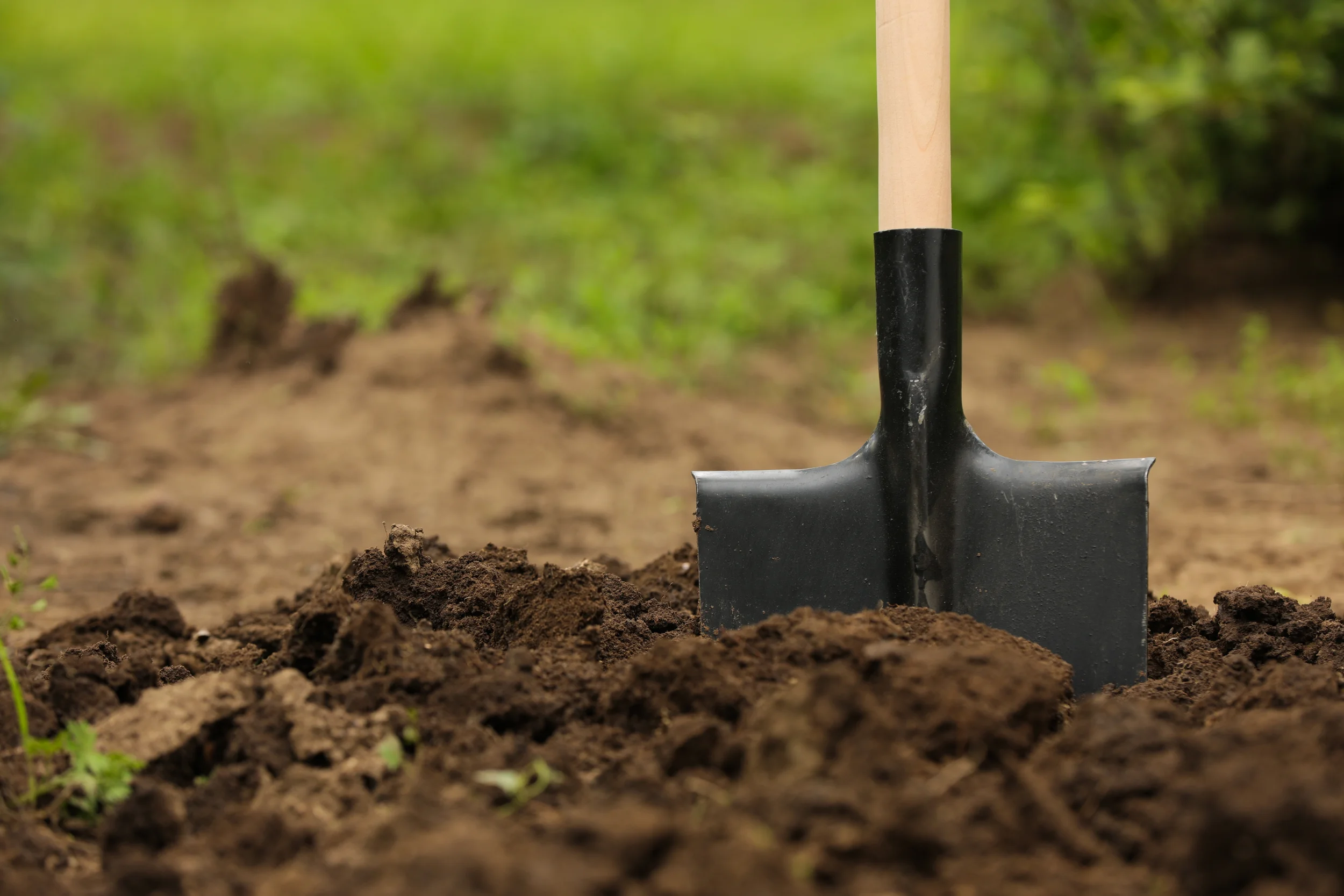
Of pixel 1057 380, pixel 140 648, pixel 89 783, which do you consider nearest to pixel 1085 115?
pixel 1057 380

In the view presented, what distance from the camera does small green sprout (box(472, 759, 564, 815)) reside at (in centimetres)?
133

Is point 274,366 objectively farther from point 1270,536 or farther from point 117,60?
point 117,60

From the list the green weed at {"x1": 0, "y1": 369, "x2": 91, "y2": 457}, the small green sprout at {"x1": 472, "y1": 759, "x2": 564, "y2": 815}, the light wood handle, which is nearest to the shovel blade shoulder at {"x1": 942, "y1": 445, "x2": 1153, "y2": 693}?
the light wood handle

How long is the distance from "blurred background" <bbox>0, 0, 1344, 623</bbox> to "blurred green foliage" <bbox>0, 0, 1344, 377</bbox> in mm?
26

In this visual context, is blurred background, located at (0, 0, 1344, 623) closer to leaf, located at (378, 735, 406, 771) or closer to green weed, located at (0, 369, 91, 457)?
green weed, located at (0, 369, 91, 457)

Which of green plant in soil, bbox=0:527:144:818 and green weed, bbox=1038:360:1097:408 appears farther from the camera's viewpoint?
green weed, bbox=1038:360:1097:408

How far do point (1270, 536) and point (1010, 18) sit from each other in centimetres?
346

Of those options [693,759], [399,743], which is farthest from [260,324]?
[693,759]

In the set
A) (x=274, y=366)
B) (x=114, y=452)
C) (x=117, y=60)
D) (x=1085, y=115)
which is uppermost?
(x=117, y=60)

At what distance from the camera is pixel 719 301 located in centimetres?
579

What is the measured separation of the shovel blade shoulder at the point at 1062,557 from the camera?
1852mm

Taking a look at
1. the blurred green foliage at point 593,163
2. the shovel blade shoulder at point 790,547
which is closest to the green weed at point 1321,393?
the blurred green foliage at point 593,163

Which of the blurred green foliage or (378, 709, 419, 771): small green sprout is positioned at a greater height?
the blurred green foliage

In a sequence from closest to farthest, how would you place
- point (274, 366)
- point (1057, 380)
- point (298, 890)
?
1. point (298, 890)
2. point (274, 366)
3. point (1057, 380)
